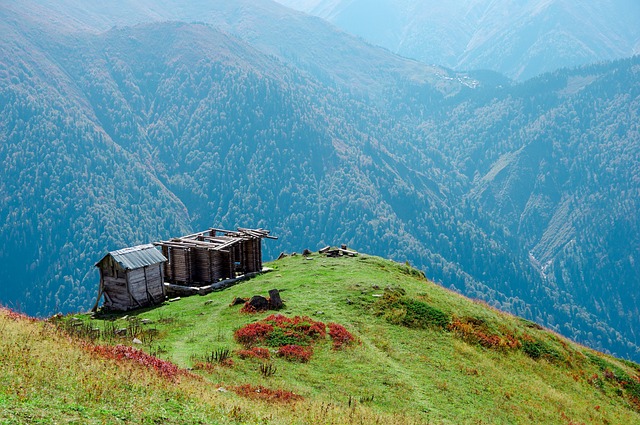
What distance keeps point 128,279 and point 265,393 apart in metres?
21.0

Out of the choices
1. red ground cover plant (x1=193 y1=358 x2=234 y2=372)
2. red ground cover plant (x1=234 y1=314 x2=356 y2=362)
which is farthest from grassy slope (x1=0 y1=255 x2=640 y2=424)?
red ground cover plant (x1=234 y1=314 x2=356 y2=362)

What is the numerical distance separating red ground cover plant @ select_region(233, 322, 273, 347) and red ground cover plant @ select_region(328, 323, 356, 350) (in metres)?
3.31

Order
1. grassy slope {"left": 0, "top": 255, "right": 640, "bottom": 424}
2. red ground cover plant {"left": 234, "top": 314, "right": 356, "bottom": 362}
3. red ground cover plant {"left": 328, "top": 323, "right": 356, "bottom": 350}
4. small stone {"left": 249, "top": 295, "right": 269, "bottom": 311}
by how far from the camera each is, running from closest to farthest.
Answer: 1. grassy slope {"left": 0, "top": 255, "right": 640, "bottom": 424}
2. red ground cover plant {"left": 234, "top": 314, "right": 356, "bottom": 362}
3. red ground cover plant {"left": 328, "top": 323, "right": 356, "bottom": 350}
4. small stone {"left": 249, "top": 295, "right": 269, "bottom": 311}

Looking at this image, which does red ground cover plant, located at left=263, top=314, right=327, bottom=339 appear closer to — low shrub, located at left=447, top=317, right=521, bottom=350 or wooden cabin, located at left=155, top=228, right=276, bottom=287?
low shrub, located at left=447, top=317, right=521, bottom=350

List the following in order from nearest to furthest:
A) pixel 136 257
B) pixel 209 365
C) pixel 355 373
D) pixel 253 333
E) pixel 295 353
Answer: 1. pixel 209 365
2. pixel 355 373
3. pixel 295 353
4. pixel 253 333
5. pixel 136 257

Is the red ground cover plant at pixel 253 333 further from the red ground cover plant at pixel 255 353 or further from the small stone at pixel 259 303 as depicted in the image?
the small stone at pixel 259 303

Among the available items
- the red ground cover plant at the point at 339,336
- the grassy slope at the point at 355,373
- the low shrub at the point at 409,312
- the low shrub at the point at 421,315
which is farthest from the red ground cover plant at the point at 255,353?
the low shrub at the point at 421,315

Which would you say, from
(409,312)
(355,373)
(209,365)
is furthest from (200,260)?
(355,373)

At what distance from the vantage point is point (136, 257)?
41.2 metres

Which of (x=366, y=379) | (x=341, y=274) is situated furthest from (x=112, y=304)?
(x=366, y=379)

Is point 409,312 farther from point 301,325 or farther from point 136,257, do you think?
point 136,257

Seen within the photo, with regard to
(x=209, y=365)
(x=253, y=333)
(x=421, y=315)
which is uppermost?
(x=209, y=365)

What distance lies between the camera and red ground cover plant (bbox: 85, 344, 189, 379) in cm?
2167

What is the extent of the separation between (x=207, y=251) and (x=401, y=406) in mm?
26222
